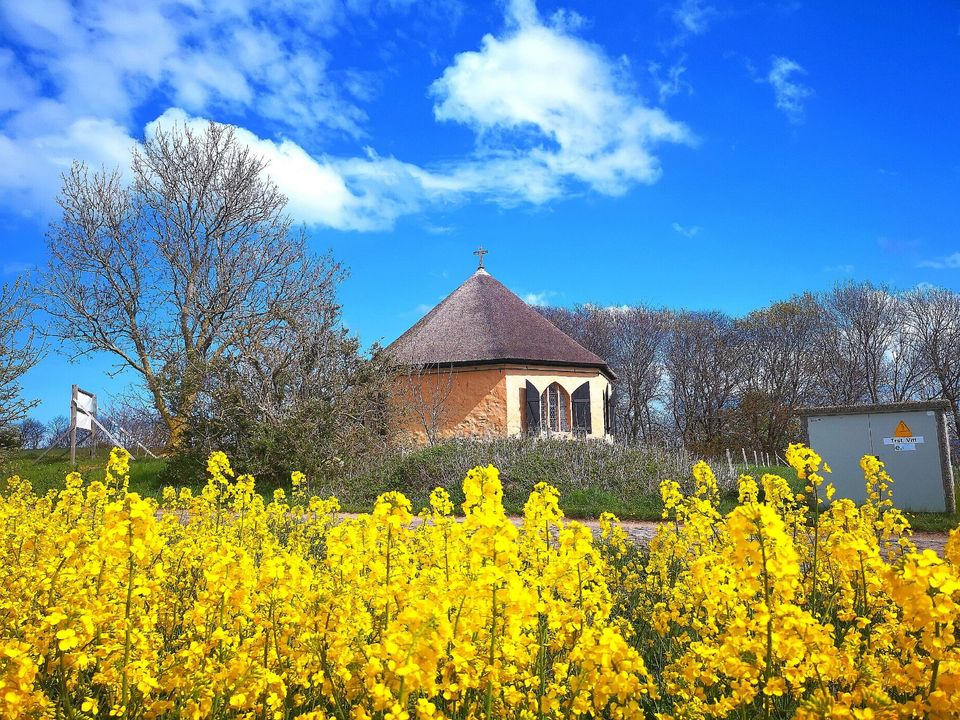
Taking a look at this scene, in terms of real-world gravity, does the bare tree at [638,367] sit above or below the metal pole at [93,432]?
above

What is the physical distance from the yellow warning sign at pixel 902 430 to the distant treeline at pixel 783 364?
825 inches

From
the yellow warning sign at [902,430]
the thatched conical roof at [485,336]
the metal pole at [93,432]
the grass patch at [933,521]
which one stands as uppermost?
the thatched conical roof at [485,336]

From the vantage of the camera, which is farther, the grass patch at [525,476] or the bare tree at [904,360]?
the bare tree at [904,360]

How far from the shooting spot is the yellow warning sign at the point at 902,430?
37.8ft

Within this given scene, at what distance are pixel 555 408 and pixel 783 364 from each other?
16972 millimetres

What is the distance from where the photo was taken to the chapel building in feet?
73.7

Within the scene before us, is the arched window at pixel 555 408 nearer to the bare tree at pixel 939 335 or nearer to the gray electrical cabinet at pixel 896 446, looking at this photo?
the gray electrical cabinet at pixel 896 446

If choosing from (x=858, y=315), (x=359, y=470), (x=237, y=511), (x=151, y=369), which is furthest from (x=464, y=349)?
(x=858, y=315)

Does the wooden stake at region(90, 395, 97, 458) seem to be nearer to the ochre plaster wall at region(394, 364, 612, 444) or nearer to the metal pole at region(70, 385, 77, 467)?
the metal pole at region(70, 385, 77, 467)

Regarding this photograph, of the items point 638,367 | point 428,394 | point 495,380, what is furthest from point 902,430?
point 638,367

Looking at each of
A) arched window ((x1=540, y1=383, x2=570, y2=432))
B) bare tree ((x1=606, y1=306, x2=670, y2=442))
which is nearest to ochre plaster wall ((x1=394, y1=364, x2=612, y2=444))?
arched window ((x1=540, y1=383, x2=570, y2=432))

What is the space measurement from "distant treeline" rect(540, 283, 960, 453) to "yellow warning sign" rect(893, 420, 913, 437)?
2095 cm

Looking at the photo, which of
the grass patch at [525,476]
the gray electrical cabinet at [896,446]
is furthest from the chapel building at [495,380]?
the gray electrical cabinet at [896,446]

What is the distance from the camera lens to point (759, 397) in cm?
3344
